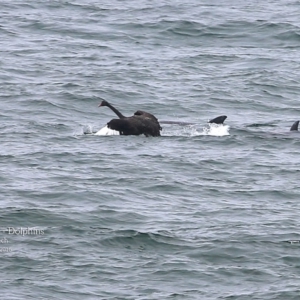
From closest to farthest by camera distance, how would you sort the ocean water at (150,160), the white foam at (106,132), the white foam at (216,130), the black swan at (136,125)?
the ocean water at (150,160) < the black swan at (136,125) < the white foam at (106,132) < the white foam at (216,130)

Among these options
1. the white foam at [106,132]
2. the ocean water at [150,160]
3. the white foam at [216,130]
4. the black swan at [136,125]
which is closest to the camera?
the ocean water at [150,160]

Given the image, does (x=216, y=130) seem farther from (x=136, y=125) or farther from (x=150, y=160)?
(x=150, y=160)

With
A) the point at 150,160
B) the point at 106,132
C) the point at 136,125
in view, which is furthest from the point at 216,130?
the point at 150,160

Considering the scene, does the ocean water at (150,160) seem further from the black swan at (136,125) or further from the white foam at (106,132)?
the black swan at (136,125)

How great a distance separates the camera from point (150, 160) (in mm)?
19391

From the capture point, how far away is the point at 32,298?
1302 centimetres

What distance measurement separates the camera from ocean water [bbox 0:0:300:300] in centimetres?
1398

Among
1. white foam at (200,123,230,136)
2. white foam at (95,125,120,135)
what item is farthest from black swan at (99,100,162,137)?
white foam at (200,123,230,136)

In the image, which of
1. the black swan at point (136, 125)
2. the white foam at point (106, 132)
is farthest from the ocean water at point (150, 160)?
the black swan at point (136, 125)

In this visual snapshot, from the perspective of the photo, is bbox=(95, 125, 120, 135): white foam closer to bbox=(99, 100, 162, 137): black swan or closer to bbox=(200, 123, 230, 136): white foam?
bbox=(99, 100, 162, 137): black swan

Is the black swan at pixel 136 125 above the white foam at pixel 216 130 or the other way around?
above

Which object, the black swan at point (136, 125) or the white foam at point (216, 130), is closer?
the black swan at point (136, 125)

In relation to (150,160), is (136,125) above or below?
above

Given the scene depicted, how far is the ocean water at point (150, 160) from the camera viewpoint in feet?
45.9
